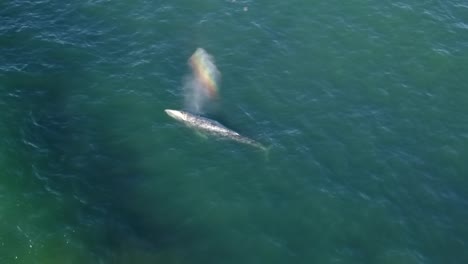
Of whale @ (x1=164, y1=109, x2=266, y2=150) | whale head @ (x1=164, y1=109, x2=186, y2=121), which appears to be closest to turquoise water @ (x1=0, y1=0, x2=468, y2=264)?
whale @ (x1=164, y1=109, x2=266, y2=150)

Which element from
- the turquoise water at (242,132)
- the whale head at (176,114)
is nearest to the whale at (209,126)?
the whale head at (176,114)

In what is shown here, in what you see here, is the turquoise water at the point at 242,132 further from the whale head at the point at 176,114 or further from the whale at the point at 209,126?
the whale head at the point at 176,114

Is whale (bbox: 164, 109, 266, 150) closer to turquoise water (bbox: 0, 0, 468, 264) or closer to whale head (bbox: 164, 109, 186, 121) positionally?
whale head (bbox: 164, 109, 186, 121)

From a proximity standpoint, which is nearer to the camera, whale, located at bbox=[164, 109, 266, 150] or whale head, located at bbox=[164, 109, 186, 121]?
whale, located at bbox=[164, 109, 266, 150]

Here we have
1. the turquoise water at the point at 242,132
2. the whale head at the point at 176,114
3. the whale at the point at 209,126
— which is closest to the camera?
the turquoise water at the point at 242,132

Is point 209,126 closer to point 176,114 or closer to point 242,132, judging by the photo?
point 242,132

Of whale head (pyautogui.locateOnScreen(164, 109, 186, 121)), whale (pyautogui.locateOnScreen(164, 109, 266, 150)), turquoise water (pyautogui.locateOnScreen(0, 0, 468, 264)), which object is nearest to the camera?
turquoise water (pyautogui.locateOnScreen(0, 0, 468, 264))

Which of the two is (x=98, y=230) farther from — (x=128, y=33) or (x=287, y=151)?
(x=128, y=33)

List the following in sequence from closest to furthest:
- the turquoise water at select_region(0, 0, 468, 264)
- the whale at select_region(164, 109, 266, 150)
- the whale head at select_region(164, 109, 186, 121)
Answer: the turquoise water at select_region(0, 0, 468, 264), the whale at select_region(164, 109, 266, 150), the whale head at select_region(164, 109, 186, 121)
